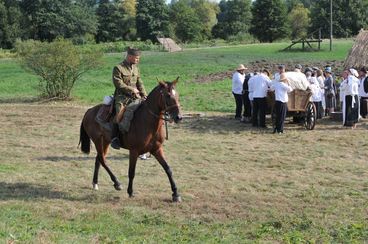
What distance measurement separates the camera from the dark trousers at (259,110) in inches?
677

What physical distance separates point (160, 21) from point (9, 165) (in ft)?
257

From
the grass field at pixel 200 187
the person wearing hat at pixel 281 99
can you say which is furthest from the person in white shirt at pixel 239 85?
the person wearing hat at pixel 281 99

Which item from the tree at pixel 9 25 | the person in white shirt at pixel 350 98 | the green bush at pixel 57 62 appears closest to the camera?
the person in white shirt at pixel 350 98

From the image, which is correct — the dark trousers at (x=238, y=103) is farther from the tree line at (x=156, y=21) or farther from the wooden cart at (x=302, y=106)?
the tree line at (x=156, y=21)

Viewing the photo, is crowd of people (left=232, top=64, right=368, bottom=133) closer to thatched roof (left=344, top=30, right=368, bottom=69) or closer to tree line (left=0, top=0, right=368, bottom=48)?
thatched roof (left=344, top=30, right=368, bottom=69)

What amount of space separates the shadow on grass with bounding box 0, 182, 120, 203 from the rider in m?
0.94

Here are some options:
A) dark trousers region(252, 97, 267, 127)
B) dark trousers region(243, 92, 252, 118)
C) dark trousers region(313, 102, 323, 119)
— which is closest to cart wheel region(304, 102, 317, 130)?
dark trousers region(252, 97, 267, 127)

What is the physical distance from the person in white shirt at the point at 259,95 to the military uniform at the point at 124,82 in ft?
25.6

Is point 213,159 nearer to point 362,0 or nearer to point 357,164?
point 357,164

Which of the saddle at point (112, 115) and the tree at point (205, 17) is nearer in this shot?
the saddle at point (112, 115)

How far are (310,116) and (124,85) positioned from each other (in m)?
8.71

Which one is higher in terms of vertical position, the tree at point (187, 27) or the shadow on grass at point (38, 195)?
the tree at point (187, 27)

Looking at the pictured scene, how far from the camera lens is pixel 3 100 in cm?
2530

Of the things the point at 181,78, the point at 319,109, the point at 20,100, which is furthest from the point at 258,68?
the point at 319,109
